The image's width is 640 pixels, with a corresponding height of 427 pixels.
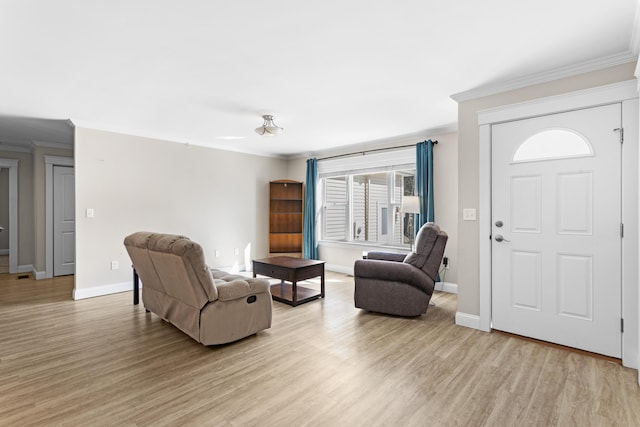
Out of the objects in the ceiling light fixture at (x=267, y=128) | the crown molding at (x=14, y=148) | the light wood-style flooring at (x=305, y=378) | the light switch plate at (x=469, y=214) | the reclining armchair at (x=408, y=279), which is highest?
the crown molding at (x=14, y=148)

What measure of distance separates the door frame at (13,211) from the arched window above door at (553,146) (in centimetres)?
821

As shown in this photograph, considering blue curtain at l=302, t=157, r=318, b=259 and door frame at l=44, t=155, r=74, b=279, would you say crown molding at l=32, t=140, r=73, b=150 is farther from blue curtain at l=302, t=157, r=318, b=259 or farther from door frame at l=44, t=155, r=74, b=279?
blue curtain at l=302, t=157, r=318, b=259

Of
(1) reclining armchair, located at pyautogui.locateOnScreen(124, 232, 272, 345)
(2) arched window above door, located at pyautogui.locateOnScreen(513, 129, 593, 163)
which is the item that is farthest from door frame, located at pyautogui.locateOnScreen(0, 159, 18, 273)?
(2) arched window above door, located at pyautogui.locateOnScreen(513, 129, 593, 163)

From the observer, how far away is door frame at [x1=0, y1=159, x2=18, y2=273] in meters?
5.98

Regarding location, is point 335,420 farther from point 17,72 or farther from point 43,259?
point 43,259

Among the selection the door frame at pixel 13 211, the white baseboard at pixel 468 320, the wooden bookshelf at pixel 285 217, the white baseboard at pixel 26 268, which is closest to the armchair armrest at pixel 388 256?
the white baseboard at pixel 468 320

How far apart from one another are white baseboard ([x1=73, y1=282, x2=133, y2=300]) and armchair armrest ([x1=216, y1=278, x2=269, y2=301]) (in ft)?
8.54

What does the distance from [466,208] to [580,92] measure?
4.31 feet

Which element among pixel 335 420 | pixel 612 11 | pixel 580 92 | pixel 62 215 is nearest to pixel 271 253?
pixel 62 215

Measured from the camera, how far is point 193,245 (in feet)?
8.46

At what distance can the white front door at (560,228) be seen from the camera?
2525mm

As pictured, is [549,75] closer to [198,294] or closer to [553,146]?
[553,146]

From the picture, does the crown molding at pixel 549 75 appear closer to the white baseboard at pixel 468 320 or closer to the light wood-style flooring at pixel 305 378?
the white baseboard at pixel 468 320

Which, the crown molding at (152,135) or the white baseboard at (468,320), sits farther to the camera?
the crown molding at (152,135)
